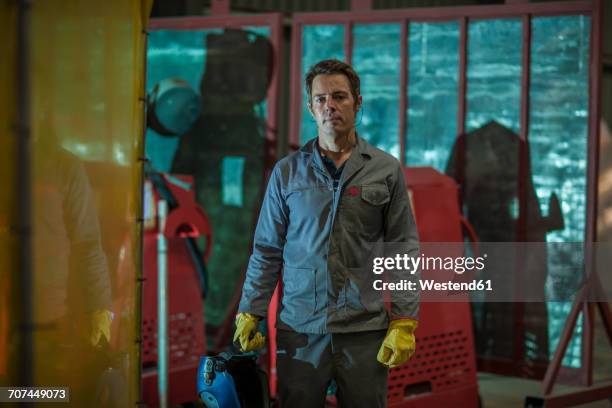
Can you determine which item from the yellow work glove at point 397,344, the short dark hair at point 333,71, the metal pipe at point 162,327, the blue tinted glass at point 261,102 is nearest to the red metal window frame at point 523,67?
the blue tinted glass at point 261,102

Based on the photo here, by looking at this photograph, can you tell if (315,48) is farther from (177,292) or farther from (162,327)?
(162,327)

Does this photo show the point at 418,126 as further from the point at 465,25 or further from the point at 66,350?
the point at 66,350

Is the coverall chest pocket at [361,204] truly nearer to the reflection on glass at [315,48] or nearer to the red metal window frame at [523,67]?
the red metal window frame at [523,67]

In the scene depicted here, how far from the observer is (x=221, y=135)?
5691mm

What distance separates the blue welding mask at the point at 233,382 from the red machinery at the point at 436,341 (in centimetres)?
137

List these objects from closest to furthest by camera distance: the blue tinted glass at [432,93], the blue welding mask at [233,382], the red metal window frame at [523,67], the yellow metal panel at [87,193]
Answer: the yellow metal panel at [87,193]
the blue welding mask at [233,382]
the red metal window frame at [523,67]
the blue tinted glass at [432,93]

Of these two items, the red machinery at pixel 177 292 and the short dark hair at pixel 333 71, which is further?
the red machinery at pixel 177 292

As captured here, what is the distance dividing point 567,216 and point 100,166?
346 cm

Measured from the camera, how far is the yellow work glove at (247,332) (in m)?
2.72

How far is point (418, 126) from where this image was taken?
5.34 metres

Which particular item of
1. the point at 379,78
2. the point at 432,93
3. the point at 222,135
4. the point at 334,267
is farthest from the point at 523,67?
the point at 334,267

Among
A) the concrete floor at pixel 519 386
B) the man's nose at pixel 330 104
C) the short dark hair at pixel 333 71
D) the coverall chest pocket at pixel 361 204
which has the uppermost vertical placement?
the short dark hair at pixel 333 71

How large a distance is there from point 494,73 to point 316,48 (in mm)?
1257

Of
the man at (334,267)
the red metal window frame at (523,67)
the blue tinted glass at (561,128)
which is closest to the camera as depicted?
the man at (334,267)
